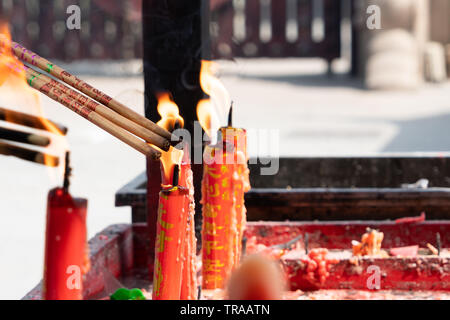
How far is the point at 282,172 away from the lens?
3.38 meters

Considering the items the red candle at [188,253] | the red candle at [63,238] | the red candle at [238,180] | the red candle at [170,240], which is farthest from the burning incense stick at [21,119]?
the red candle at [238,180]

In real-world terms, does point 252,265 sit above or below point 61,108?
below

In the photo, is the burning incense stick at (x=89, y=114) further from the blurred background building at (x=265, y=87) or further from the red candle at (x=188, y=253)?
the red candle at (x=188, y=253)

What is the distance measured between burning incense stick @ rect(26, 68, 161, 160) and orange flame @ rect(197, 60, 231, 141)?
2.66ft

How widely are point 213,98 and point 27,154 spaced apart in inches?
44.2

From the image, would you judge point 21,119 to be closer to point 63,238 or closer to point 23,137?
point 23,137

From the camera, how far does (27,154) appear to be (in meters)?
0.97

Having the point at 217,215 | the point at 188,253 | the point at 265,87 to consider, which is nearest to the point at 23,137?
the point at 188,253

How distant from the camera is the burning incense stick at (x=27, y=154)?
3.16ft

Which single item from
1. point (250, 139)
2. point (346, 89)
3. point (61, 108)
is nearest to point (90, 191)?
point (250, 139)

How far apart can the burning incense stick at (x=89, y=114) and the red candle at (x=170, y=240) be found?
0.07 metres

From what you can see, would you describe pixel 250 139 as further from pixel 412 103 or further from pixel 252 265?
pixel 252 265

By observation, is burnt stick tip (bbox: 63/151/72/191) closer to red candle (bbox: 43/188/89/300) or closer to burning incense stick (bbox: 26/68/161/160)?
red candle (bbox: 43/188/89/300)

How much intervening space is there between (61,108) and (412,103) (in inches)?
181
